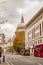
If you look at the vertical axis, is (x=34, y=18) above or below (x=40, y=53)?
above

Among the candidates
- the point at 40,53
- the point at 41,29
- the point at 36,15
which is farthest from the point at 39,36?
the point at 40,53

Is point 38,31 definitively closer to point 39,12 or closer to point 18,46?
point 39,12

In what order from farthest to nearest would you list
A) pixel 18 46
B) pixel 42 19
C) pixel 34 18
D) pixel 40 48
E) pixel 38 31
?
pixel 18 46 < pixel 34 18 < pixel 38 31 < pixel 42 19 < pixel 40 48

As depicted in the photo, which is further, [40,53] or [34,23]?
[34,23]

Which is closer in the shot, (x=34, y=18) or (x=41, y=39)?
(x=41, y=39)

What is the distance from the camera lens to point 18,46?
174625mm

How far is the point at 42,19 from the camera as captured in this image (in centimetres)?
10962

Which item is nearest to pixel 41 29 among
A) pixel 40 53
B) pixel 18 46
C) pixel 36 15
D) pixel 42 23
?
pixel 42 23

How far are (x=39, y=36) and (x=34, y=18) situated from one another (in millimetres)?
16487

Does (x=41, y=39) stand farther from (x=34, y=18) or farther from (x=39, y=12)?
(x=34, y=18)

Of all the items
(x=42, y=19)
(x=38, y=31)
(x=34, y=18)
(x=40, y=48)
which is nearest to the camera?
(x=40, y=48)

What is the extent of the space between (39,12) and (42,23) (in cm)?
632

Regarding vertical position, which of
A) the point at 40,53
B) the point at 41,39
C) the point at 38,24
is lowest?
the point at 40,53

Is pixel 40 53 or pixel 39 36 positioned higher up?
pixel 39 36
